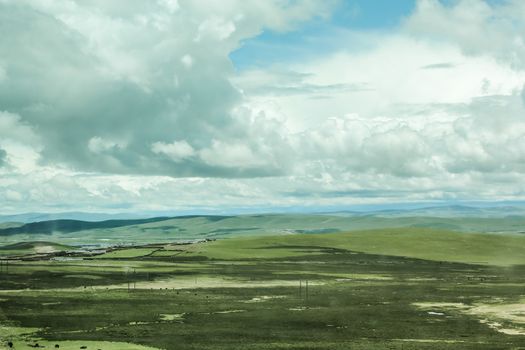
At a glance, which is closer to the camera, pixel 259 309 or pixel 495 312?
pixel 495 312

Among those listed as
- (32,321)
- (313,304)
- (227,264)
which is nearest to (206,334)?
(32,321)

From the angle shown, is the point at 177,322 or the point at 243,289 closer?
the point at 177,322

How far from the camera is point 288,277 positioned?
15600cm

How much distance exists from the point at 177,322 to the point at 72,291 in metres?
43.6

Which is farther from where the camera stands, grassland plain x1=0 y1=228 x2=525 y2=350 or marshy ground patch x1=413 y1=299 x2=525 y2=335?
marshy ground patch x1=413 y1=299 x2=525 y2=335

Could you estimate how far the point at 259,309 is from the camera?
328ft

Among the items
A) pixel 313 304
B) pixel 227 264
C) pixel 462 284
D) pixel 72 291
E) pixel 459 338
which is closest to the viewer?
pixel 459 338

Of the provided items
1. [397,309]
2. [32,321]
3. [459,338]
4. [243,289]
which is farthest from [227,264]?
[459,338]

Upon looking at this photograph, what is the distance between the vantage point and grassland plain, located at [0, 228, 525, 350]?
73.9m

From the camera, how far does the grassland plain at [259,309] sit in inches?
2908

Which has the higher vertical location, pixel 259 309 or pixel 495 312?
pixel 259 309

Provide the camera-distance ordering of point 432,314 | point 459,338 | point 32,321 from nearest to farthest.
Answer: point 459,338 < point 32,321 < point 432,314

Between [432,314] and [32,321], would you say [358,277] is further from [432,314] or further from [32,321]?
[32,321]

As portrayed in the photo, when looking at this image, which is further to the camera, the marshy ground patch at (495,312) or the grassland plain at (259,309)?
the marshy ground patch at (495,312)
